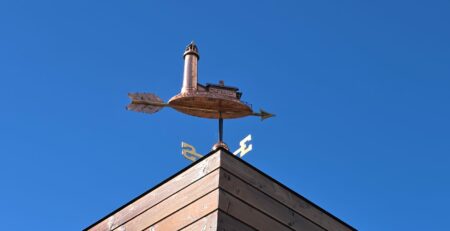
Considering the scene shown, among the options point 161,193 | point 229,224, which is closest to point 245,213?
point 229,224

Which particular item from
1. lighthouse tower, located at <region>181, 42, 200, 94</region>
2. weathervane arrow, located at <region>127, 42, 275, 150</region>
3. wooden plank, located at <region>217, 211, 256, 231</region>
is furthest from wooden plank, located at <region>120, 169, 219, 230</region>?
lighthouse tower, located at <region>181, 42, 200, 94</region>

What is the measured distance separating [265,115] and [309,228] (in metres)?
2.08

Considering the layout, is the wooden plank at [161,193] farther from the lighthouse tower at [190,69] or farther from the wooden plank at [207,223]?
the lighthouse tower at [190,69]

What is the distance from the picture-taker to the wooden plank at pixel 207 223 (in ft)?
13.8

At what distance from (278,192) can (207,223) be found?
2.74 feet

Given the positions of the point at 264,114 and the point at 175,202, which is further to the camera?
the point at 264,114

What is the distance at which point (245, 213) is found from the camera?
4.45 m

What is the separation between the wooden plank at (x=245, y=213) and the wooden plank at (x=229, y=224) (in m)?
0.04

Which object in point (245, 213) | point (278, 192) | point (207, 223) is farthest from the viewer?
point (278, 192)

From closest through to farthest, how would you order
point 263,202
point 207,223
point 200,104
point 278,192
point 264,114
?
point 207,223 → point 263,202 → point 278,192 → point 200,104 → point 264,114

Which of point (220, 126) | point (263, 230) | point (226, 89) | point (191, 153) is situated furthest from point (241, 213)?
point (226, 89)

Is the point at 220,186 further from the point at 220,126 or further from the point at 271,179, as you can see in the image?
the point at 220,126

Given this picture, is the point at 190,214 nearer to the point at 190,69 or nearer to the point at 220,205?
the point at 220,205

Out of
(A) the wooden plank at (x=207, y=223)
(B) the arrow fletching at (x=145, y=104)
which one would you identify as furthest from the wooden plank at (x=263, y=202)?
(B) the arrow fletching at (x=145, y=104)
